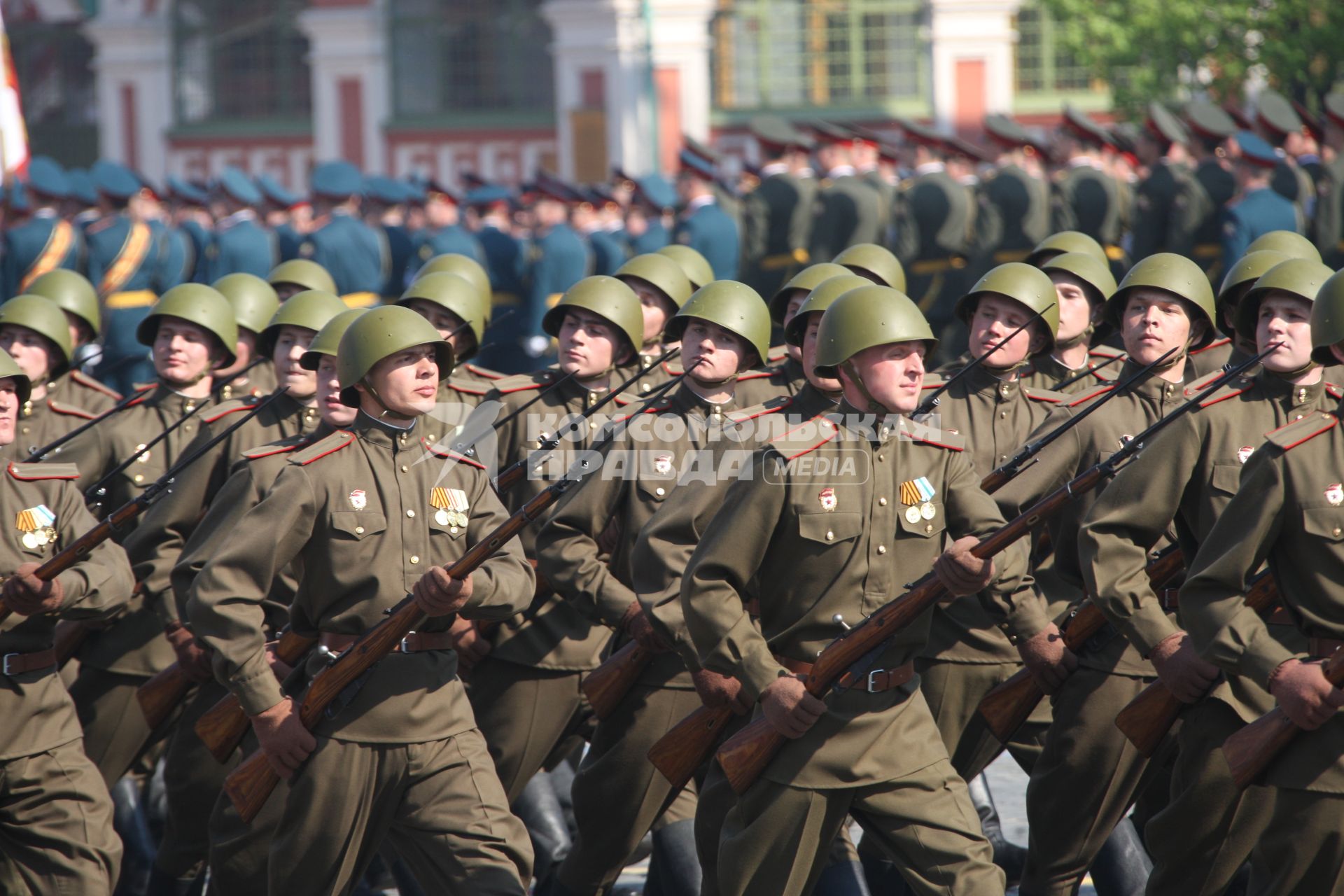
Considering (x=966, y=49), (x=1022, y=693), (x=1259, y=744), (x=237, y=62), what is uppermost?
(x=237, y=62)

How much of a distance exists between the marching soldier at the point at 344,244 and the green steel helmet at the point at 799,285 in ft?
25.3

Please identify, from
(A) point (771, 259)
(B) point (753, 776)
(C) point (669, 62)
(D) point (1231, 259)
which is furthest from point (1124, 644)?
(C) point (669, 62)

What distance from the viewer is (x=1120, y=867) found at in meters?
6.00

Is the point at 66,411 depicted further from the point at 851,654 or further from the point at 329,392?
the point at 851,654

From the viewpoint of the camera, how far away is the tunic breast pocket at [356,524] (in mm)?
5199

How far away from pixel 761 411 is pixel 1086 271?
2128 millimetres

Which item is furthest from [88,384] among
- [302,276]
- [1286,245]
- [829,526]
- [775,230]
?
[775,230]

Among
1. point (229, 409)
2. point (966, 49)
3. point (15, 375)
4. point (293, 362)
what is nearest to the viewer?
point (15, 375)

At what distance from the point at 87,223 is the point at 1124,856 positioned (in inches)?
467

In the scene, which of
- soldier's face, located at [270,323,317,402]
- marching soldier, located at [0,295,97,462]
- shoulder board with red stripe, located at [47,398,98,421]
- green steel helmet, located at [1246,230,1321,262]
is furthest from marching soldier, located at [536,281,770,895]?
marching soldier, located at [0,295,97,462]

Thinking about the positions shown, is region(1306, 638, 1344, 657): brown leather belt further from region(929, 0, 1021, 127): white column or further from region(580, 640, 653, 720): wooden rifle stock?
region(929, 0, 1021, 127): white column

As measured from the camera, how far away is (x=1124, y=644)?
223 inches

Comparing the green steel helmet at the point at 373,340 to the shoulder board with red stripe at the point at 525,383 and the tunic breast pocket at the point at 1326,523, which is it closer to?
the shoulder board with red stripe at the point at 525,383

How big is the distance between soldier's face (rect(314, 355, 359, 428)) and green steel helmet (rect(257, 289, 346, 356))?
52.2 inches
